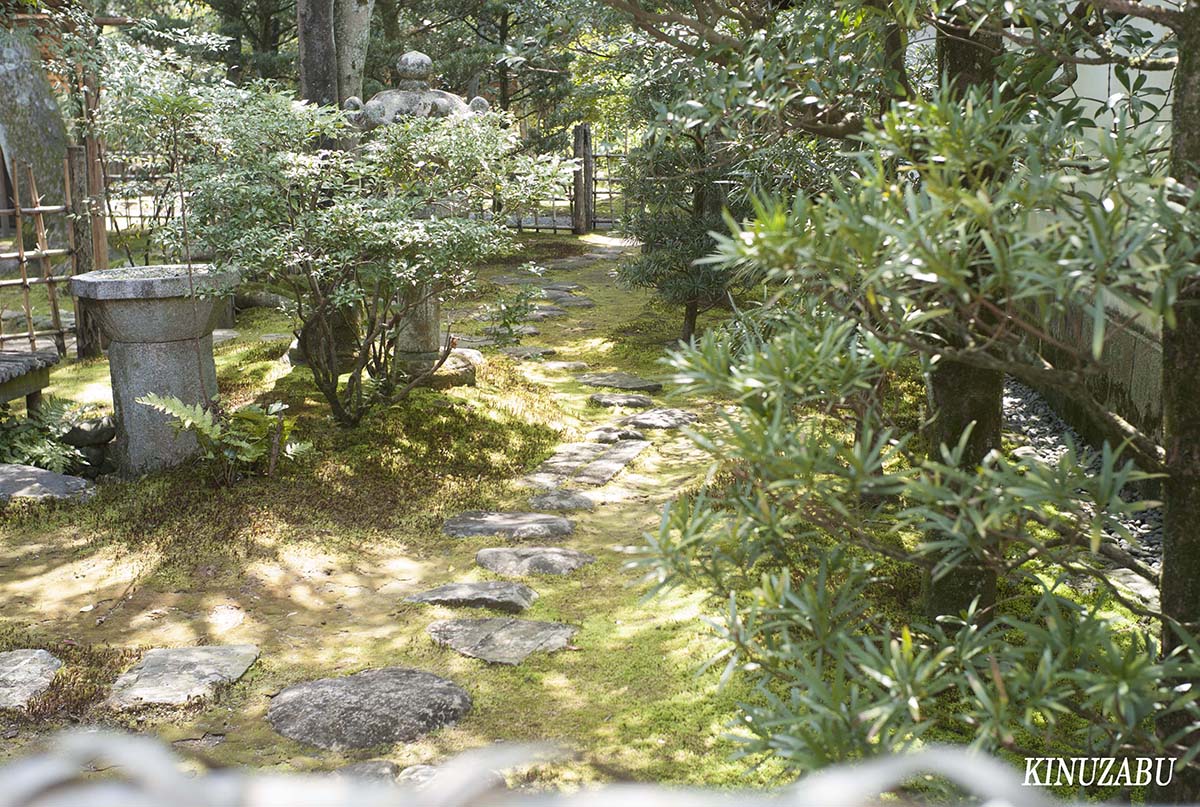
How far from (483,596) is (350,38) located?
24.2ft

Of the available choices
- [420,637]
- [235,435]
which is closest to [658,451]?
[235,435]

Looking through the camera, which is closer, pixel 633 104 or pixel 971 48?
pixel 971 48

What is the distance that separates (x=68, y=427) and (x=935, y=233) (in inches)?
250

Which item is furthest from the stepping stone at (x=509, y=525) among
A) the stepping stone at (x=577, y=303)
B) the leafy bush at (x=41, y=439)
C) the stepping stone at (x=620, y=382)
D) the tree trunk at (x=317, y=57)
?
the stepping stone at (x=577, y=303)

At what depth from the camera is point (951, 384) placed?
12.8 feet

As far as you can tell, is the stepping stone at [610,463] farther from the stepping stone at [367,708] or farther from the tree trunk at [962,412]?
the tree trunk at [962,412]

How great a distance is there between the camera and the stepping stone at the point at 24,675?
3.78m

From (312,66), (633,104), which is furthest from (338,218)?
(633,104)

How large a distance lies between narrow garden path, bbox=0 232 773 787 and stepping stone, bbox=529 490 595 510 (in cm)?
2

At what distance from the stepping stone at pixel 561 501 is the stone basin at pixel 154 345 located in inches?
82.0

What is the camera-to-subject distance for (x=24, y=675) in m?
3.96

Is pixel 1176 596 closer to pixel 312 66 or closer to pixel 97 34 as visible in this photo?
pixel 312 66

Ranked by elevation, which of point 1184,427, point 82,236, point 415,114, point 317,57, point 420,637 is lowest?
point 420,637

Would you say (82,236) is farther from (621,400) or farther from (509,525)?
(509,525)
